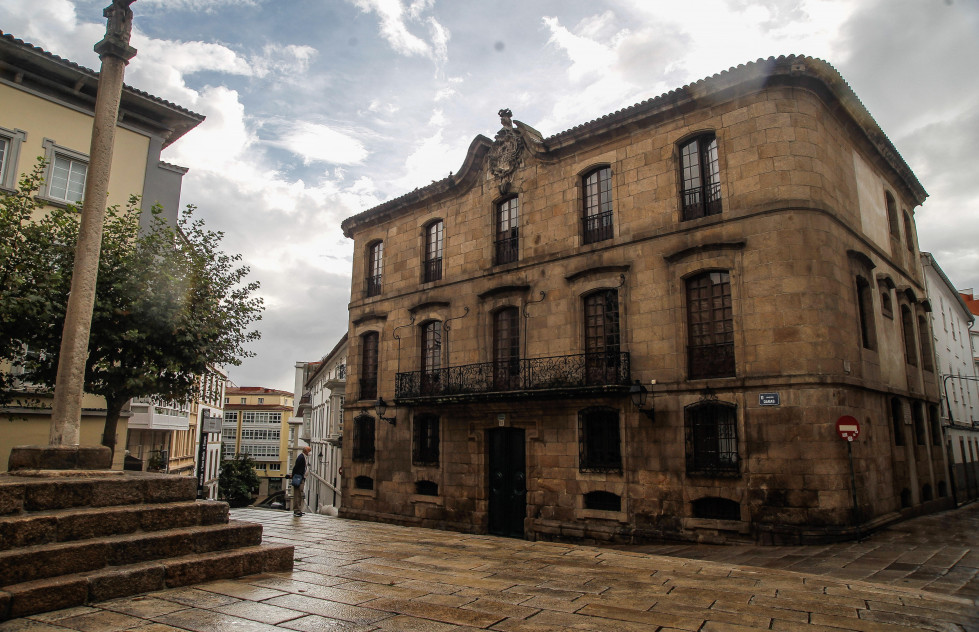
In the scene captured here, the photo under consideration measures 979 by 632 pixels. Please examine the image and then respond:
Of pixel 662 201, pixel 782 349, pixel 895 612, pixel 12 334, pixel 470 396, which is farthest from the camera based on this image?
pixel 470 396

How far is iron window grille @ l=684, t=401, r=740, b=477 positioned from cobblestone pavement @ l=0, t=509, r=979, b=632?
4568 mm

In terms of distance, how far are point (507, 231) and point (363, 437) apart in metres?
8.74

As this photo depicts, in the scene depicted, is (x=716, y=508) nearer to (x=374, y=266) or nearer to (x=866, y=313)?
(x=866, y=313)

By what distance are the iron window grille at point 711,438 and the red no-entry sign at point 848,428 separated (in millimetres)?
1978

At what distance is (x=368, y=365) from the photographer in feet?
74.3

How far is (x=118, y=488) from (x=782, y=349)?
39.3 ft

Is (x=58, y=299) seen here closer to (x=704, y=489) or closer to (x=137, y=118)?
(x=137, y=118)

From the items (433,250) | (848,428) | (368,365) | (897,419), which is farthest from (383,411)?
(897,419)

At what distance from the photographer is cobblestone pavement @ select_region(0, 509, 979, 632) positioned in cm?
561

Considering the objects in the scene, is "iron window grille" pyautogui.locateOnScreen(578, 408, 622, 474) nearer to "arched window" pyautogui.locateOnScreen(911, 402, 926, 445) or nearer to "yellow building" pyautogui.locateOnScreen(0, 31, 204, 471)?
"arched window" pyautogui.locateOnScreen(911, 402, 926, 445)

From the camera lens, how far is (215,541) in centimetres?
770

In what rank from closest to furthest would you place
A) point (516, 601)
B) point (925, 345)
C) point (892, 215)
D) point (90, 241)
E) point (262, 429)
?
point (516, 601)
point (90, 241)
point (892, 215)
point (925, 345)
point (262, 429)

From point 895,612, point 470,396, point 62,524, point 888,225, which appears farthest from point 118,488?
point 888,225

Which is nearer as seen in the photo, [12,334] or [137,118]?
[12,334]
